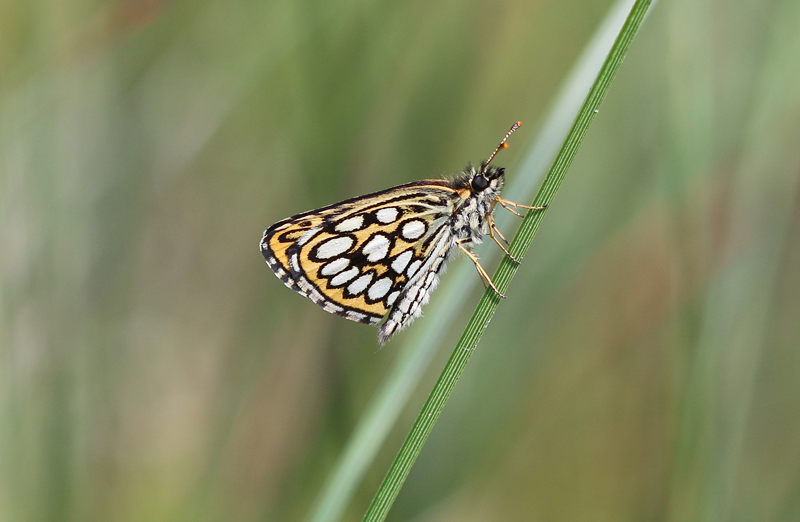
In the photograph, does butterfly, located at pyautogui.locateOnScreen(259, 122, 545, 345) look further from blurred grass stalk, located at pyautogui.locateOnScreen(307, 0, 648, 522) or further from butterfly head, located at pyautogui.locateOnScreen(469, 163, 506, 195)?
blurred grass stalk, located at pyautogui.locateOnScreen(307, 0, 648, 522)

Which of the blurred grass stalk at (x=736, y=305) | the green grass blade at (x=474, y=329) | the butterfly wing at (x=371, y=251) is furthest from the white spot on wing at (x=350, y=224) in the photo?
the blurred grass stalk at (x=736, y=305)

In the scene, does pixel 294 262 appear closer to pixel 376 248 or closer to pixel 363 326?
pixel 376 248

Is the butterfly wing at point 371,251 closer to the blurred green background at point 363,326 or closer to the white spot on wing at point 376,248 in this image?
the white spot on wing at point 376,248

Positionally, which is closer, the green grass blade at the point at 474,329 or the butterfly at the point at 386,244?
the green grass blade at the point at 474,329

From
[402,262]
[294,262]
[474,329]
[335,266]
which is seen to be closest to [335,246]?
[335,266]

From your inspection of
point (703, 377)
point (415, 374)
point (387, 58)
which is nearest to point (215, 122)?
point (387, 58)

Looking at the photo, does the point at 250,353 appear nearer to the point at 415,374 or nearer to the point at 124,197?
the point at 124,197
